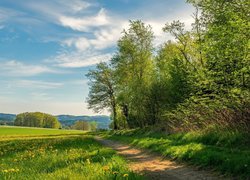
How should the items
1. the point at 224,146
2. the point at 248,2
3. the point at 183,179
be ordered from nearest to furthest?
the point at 183,179 → the point at 224,146 → the point at 248,2

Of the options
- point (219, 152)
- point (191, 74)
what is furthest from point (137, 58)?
point (219, 152)

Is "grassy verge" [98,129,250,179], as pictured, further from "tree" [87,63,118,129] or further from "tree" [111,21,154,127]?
"tree" [87,63,118,129]

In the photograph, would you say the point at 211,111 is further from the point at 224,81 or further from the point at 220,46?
the point at 220,46

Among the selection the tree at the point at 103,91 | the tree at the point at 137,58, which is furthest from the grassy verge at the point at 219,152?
the tree at the point at 103,91

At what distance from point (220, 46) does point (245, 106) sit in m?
3.30

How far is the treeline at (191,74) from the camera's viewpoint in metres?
15.6

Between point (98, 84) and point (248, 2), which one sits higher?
point (98, 84)

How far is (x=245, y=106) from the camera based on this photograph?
15.0 m

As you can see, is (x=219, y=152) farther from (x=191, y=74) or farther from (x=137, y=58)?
(x=137, y=58)

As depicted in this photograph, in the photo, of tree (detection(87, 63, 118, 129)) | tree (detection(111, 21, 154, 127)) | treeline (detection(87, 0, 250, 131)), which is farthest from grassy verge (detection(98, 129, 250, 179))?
tree (detection(87, 63, 118, 129))

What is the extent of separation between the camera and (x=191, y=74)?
2866 centimetres

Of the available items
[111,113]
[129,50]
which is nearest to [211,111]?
[129,50]

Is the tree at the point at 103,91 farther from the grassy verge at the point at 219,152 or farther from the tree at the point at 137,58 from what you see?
the grassy verge at the point at 219,152

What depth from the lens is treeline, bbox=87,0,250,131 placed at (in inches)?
613
